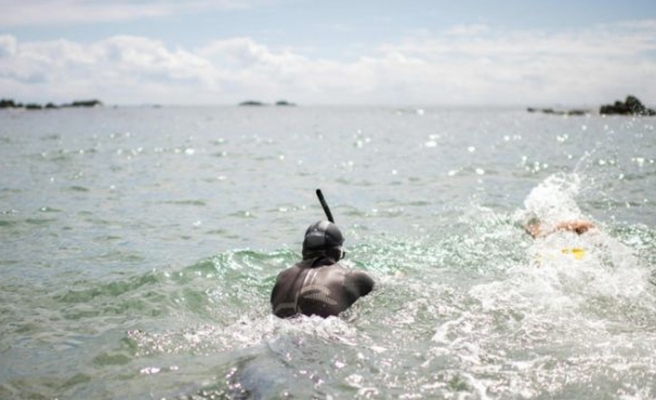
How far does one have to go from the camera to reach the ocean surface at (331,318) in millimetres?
5895

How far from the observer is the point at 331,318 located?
6957 millimetres

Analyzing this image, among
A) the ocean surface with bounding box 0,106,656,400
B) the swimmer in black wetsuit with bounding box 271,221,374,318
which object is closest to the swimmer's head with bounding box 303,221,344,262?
the swimmer in black wetsuit with bounding box 271,221,374,318

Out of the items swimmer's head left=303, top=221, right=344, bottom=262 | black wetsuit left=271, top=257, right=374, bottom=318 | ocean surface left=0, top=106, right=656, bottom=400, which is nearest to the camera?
ocean surface left=0, top=106, right=656, bottom=400

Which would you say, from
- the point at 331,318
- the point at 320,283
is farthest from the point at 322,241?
the point at 331,318

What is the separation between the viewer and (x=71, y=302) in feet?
29.9

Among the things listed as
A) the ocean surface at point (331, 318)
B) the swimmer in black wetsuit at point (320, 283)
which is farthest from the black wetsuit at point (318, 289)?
the ocean surface at point (331, 318)

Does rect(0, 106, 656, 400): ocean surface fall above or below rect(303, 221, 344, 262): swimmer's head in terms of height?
below

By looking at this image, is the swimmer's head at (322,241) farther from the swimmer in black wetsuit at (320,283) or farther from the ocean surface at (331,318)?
the ocean surface at (331,318)

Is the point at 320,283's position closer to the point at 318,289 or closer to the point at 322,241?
the point at 318,289

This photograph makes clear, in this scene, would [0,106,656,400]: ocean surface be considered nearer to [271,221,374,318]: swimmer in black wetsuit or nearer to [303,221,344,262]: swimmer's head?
[271,221,374,318]: swimmer in black wetsuit

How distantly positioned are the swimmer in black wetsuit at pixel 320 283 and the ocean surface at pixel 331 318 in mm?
229

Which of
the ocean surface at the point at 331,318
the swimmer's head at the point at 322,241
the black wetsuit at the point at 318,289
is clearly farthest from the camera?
the swimmer's head at the point at 322,241

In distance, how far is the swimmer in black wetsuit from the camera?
702 cm

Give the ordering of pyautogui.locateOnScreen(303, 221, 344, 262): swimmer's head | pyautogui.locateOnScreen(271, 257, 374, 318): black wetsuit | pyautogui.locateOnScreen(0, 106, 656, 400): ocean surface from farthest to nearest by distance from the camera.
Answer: pyautogui.locateOnScreen(303, 221, 344, 262): swimmer's head, pyautogui.locateOnScreen(271, 257, 374, 318): black wetsuit, pyautogui.locateOnScreen(0, 106, 656, 400): ocean surface
